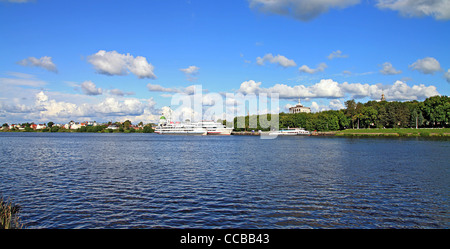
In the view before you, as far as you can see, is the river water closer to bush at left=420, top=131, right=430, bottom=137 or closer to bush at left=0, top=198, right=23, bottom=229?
bush at left=0, top=198, right=23, bottom=229

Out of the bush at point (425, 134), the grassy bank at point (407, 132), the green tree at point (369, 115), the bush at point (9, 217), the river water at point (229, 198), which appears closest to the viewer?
the bush at point (9, 217)

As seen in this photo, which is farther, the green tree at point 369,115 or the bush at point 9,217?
the green tree at point 369,115

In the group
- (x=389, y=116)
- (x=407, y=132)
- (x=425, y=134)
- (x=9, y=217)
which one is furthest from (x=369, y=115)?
(x=9, y=217)

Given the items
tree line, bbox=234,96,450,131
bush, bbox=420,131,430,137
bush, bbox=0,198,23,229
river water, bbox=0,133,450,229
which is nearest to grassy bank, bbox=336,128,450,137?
bush, bbox=420,131,430,137

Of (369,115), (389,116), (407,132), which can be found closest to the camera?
(407,132)

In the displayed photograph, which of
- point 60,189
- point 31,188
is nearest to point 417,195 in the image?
point 60,189

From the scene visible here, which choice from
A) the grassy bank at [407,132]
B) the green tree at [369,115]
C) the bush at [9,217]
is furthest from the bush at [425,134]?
the bush at [9,217]

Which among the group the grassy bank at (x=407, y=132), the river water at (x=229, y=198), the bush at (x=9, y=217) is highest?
the grassy bank at (x=407, y=132)

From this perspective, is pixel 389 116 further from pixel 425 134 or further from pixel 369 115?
pixel 425 134

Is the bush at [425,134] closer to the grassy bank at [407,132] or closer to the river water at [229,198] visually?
the grassy bank at [407,132]

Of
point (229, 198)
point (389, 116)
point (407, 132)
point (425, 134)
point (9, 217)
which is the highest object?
point (389, 116)

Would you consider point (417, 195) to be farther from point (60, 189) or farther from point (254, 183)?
point (60, 189)

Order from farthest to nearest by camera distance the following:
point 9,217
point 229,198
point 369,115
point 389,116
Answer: point 369,115 < point 389,116 < point 229,198 < point 9,217
